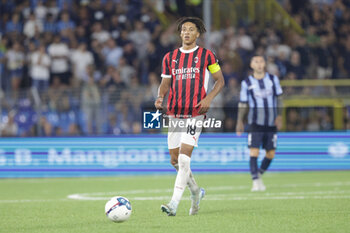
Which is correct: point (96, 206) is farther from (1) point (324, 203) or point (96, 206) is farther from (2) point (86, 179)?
(2) point (86, 179)

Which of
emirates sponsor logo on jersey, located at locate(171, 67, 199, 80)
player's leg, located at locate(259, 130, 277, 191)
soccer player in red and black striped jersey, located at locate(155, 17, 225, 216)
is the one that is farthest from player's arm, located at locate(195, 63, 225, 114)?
player's leg, located at locate(259, 130, 277, 191)

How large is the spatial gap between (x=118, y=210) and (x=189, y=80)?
163 centimetres

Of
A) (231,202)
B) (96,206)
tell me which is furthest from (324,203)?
(96,206)

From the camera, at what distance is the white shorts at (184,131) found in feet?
25.3

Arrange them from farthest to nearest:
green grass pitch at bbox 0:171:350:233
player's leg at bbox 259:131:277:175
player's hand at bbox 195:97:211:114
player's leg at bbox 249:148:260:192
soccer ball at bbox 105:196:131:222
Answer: player's leg at bbox 259:131:277:175 < player's leg at bbox 249:148:260:192 < player's hand at bbox 195:97:211:114 < soccer ball at bbox 105:196:131:222 < green grass pitch at bbox 0:171:350:233

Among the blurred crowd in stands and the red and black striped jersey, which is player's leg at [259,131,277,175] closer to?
the red and black striped jersey

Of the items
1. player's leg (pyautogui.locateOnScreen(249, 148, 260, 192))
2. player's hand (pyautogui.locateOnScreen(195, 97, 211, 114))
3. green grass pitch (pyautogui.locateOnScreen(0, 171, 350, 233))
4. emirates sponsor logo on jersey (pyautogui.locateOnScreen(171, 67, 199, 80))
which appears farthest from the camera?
player's leg (pyautogui.locateOnScreen(249, 148, 260, 192))

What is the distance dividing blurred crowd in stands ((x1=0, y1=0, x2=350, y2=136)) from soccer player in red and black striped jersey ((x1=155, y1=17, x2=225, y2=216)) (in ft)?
25.6

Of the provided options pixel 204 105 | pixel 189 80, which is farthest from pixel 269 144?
pixel 204 105

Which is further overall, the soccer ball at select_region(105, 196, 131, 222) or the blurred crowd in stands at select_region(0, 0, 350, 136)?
the blurred crowd in stands at select_region(0, 0, 350, 136)

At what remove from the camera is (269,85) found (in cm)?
1151

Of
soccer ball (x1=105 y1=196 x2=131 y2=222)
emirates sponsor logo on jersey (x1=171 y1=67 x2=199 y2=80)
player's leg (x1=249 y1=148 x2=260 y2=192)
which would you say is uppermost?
emirates sponsor logo on jersey (x1=171 y1=67 x2=199 y2=80)

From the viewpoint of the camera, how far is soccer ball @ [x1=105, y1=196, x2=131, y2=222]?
277 inches

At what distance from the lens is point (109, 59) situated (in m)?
18.4
